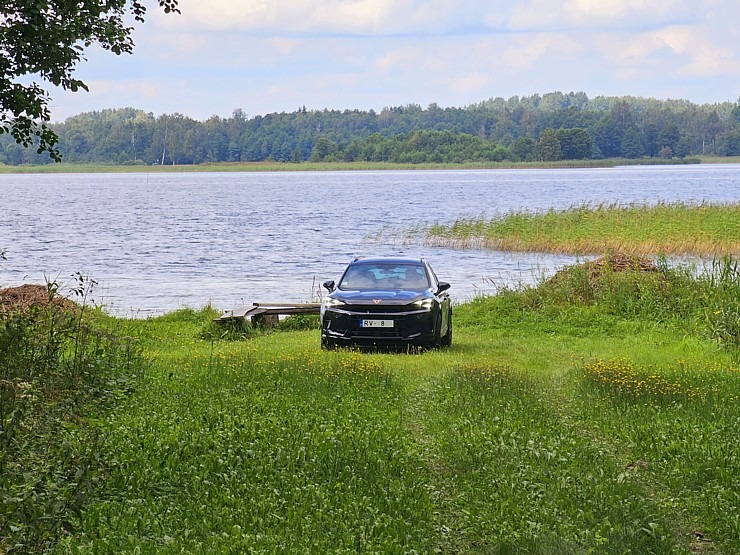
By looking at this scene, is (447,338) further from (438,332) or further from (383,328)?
(383,328)

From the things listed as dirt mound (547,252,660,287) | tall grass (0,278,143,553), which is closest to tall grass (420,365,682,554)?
tall grass (0,278,143,553)

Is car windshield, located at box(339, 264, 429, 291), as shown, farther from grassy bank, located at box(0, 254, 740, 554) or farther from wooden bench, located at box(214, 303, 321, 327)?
wooden bench, located at box(214, 303, 321, 327)

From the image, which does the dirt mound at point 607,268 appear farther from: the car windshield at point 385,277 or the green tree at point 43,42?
the green tree at point 43,42

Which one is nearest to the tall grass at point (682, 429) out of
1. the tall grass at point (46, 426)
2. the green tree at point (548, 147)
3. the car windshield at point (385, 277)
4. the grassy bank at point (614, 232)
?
the car windshield at point (385, 277)

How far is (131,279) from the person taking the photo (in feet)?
130

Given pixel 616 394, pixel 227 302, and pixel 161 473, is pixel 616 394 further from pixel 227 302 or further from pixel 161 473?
pixel 227 302

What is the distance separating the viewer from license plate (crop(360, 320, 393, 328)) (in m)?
17.9

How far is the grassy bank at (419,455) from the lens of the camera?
298 inches

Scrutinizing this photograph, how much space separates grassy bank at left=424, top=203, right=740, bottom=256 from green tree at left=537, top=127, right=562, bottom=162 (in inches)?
5513

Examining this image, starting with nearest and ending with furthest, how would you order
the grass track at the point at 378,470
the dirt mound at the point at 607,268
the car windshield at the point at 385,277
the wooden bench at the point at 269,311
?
the grass track at the point at 378,470, the car windshield at the point at 385,277, the wooden bench at the point at 269,311, the dirt mound at the point at 607,268

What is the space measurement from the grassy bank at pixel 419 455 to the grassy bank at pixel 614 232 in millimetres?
23610

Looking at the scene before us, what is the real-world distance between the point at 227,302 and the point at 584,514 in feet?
80.5

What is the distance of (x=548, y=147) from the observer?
7534 inches

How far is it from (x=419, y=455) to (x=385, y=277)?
31.2ft
